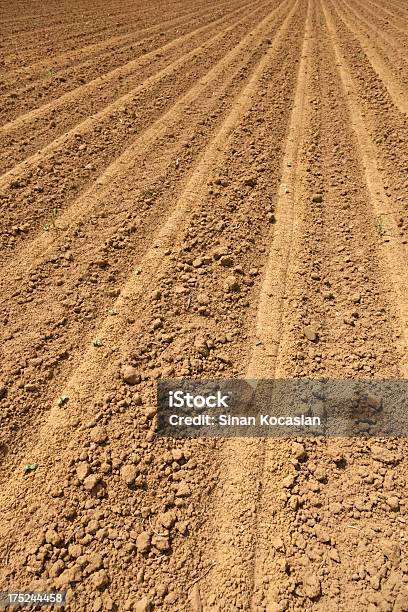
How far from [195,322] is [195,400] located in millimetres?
654

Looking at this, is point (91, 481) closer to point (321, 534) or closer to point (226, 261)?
point (321, 534)

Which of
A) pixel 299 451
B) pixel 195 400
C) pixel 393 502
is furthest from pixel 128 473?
pixel 393 502

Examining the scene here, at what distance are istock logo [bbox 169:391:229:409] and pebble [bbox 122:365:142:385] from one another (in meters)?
0.24

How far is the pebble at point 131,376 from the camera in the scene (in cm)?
273

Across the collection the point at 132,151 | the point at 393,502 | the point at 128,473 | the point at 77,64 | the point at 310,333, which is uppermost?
the point at 77,64

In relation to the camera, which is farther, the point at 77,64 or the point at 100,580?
the point at 77,64

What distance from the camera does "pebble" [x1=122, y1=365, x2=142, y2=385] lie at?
273 centimetres

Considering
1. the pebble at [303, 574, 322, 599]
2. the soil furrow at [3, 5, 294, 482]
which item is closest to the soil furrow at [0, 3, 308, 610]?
the soil furrow at [3, 5, 294, 482]

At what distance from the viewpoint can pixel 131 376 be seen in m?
2.73

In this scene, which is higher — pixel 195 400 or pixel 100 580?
pixel 195 400

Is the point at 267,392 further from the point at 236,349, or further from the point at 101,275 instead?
the point at 101,275

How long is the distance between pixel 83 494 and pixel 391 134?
5.18 metres
